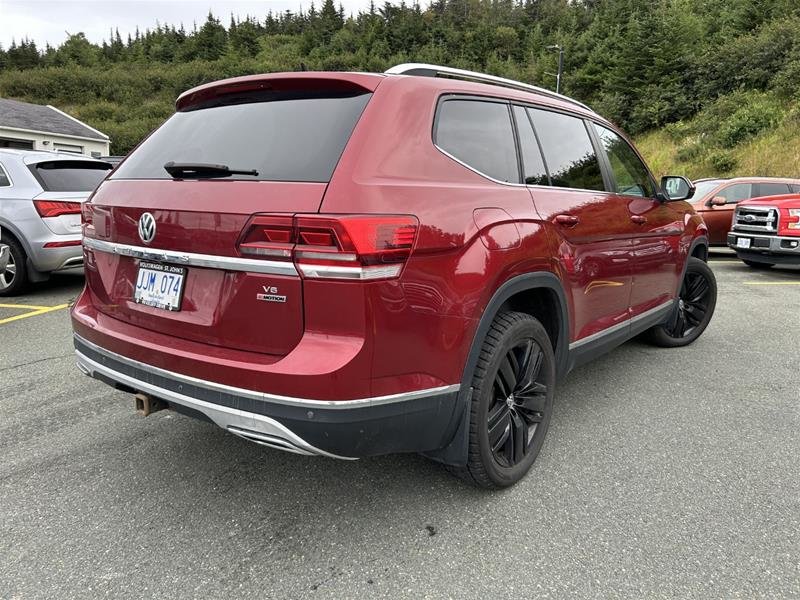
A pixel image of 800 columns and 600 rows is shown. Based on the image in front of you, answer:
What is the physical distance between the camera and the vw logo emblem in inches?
85.0

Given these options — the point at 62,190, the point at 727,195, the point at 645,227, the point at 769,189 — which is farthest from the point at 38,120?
the point at 645,227

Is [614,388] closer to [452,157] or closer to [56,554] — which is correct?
[452,157]

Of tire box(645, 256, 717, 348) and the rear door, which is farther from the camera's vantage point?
tire box(645, 256, 717, 348)

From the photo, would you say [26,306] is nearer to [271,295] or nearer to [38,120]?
[271,295]

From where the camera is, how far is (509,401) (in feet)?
8.27

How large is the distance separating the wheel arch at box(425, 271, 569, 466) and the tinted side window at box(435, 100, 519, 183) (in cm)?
50

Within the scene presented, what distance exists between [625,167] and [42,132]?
115 feet

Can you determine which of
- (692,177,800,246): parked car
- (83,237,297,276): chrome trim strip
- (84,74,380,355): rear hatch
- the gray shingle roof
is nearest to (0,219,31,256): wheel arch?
(84,74,380,355): rear hatch

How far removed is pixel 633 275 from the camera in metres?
3.53

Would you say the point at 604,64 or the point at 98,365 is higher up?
the point at 604,64

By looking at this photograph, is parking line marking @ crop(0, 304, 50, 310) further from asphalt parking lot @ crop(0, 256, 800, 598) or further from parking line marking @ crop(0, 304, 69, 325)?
asphalt parking lot @ crop(0, 256, 800, 598)

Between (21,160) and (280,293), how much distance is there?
5959 millimetres

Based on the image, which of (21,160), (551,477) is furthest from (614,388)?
(21,160)

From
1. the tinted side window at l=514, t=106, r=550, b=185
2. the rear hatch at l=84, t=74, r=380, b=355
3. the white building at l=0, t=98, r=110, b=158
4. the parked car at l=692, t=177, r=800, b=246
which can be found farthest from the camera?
the white building at l=0, t=98, r=110, b=158
